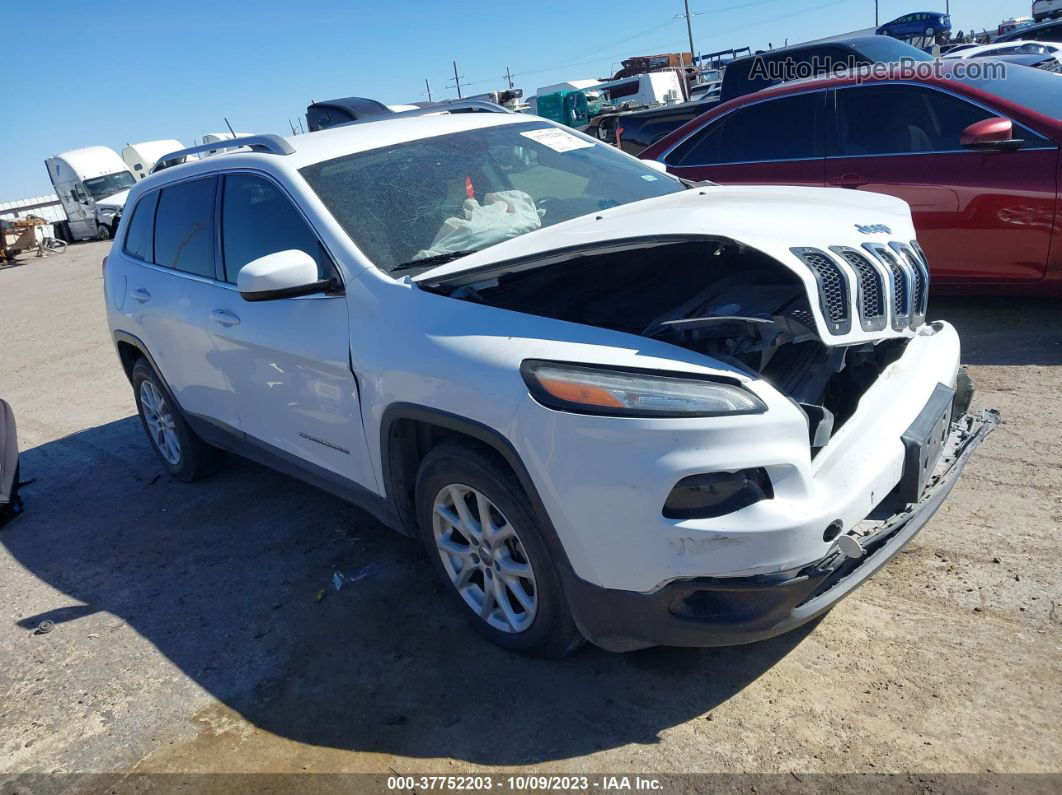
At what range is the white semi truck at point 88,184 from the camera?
28.6 meters

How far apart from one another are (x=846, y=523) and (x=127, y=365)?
15.5 feet

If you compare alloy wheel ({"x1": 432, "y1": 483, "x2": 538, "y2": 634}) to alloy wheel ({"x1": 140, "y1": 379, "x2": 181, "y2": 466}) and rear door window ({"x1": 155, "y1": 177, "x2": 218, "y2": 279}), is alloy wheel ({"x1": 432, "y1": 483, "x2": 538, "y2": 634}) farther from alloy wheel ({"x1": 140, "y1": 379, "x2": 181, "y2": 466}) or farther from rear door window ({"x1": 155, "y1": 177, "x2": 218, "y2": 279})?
alloy wheel ({"x1": 140, "y1": 379, "x2": 181, "y2": 466})

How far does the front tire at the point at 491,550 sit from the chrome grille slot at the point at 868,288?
127 centimetres

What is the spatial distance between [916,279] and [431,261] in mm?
1822

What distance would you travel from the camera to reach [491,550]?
299 centimetres

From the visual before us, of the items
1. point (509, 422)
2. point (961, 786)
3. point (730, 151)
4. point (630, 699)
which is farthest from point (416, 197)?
point (730, 151)

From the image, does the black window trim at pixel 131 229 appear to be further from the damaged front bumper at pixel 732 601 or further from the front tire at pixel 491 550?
the damaged front bumper at pixel 732 601

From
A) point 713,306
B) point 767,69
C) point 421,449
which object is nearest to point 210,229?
point 421,449

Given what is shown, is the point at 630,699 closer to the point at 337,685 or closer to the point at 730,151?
the point at 337,685

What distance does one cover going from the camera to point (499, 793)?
253 centimetres

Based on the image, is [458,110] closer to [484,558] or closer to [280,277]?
[280,277]

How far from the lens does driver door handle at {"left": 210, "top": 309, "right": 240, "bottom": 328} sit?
396 centimetres

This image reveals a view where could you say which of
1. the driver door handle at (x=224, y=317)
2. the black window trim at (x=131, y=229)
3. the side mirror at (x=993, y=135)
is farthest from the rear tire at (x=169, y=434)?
the side mirror at (x=993, y=135)

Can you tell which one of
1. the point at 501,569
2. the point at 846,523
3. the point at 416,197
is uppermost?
the point at 416,197
